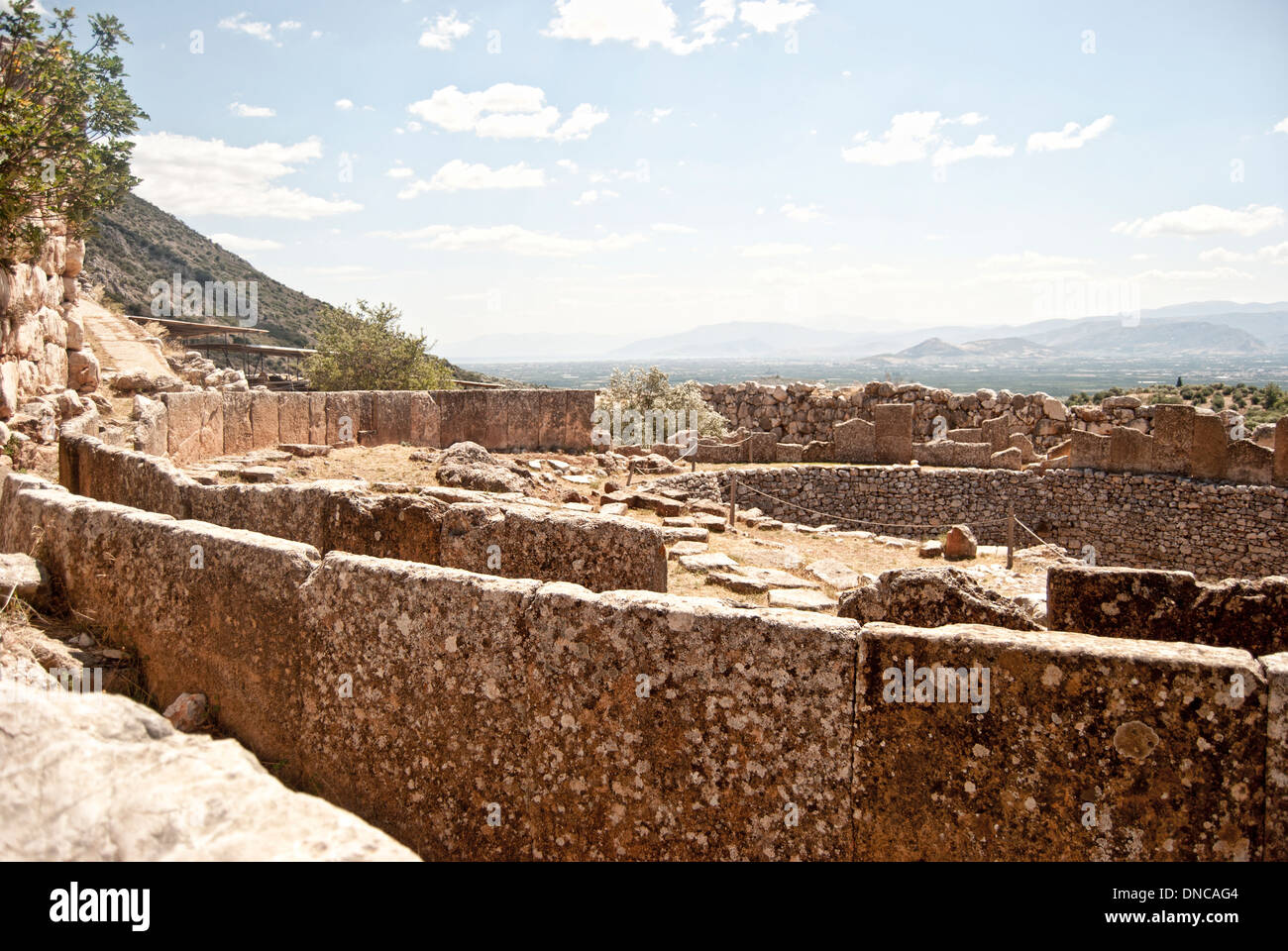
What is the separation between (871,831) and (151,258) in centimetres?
6248

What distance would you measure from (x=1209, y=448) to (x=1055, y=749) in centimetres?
1829

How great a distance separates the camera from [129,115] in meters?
16.7

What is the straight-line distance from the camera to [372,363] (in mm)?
25328

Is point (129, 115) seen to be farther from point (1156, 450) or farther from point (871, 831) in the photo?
point (1156, 450)

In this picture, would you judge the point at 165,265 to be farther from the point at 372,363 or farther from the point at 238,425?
the point at 238,425

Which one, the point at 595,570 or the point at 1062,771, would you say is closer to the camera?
the point at 1062,771

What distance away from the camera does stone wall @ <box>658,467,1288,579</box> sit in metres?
16.5

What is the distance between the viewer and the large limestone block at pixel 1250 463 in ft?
55.5

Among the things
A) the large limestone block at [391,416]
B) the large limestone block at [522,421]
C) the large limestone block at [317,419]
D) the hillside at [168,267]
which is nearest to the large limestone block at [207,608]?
the large limestone block at [317,419]
